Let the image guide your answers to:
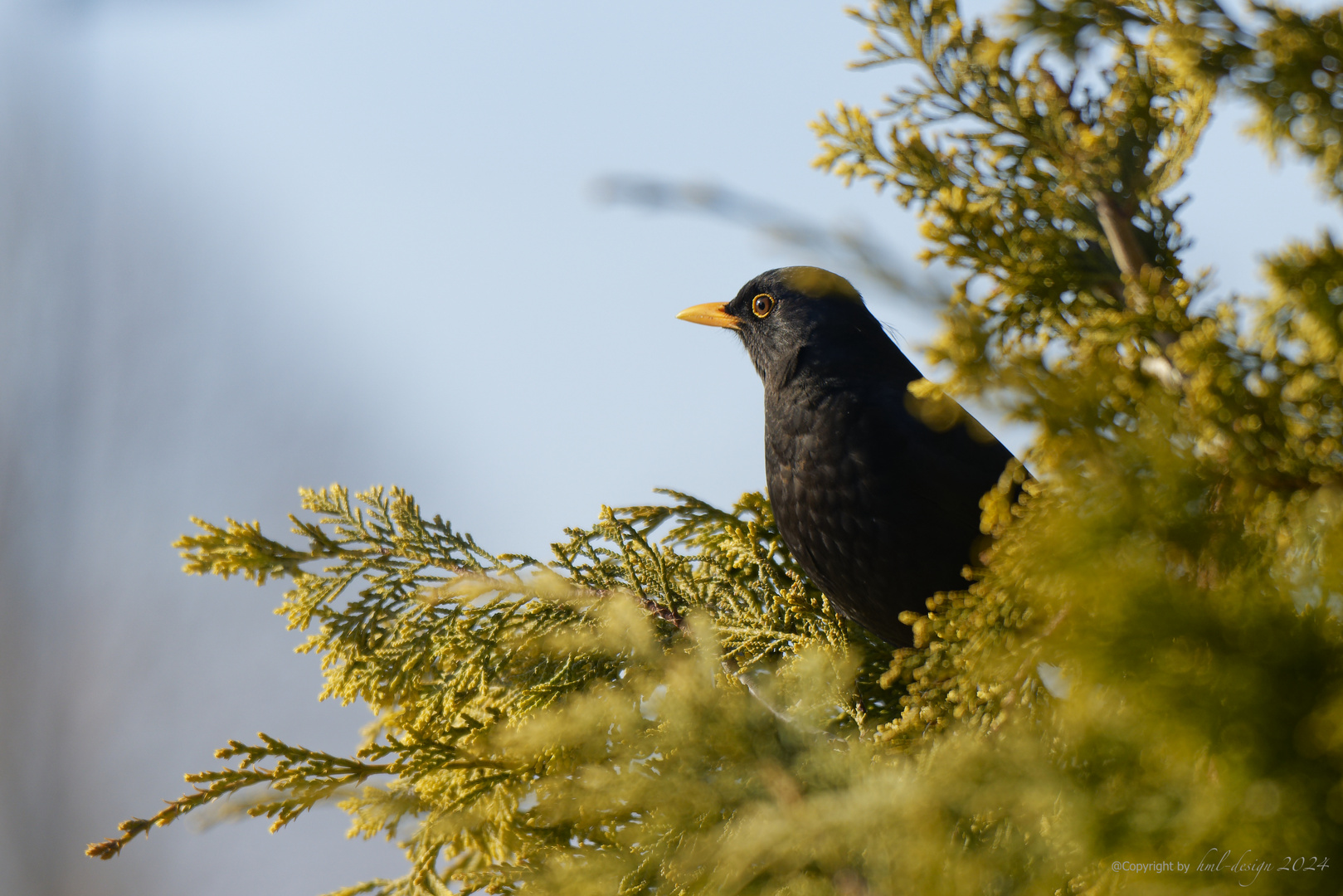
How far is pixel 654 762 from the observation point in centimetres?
106

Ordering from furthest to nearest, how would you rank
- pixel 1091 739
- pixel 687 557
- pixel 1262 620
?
pixel 687 557 → pixel 1091 739 → pixel 1262 620

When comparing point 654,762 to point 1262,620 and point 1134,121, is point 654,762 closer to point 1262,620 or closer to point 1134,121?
point 1262,620

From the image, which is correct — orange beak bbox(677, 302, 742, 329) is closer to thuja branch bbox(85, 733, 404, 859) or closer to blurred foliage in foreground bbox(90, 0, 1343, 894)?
blurred foliage in foreground bbox(90, 0, 1343, 894)

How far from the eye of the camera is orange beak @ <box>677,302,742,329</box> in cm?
298

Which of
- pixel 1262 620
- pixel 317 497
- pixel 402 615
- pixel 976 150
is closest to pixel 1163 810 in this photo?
pixel 1262 620

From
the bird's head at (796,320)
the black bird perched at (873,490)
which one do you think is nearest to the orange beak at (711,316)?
the bird's head at (796,320)

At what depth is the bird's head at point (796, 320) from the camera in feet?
8.27

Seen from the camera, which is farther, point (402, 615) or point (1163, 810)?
point (402, 615)

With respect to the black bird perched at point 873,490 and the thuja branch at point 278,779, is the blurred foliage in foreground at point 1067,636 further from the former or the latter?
the black bird perched at point 873,490

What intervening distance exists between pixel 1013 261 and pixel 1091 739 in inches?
24.1

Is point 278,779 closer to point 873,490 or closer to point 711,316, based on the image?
point 873,490

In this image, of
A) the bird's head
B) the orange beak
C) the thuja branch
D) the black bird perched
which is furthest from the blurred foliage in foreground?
the orange beak

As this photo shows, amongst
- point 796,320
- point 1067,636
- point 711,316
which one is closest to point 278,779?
point 1067,636

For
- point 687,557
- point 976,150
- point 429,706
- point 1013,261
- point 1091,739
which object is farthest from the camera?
point 687,557
